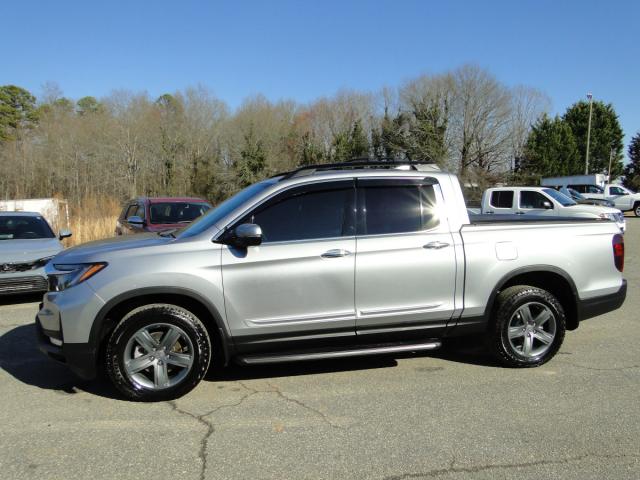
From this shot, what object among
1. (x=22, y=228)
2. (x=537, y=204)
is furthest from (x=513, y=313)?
(x=537, y=204)

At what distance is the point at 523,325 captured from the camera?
4770 mm

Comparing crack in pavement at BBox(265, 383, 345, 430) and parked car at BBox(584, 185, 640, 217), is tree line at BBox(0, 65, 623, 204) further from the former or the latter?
crack in pavement at BBox(265, 383, 345, 430)

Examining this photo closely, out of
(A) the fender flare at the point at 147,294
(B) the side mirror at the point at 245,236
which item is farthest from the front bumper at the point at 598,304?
(A) the fender flare at the point at 147,294

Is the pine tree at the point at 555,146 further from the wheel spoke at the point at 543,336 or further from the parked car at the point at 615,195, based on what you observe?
the wheel spoke at the point at 543,336

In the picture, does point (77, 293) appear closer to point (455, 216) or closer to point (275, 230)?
point (275, 230)

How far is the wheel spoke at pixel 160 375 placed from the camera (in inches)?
162

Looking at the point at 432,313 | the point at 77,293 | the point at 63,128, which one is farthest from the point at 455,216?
the point at 63,128

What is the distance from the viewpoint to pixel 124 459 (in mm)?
3215

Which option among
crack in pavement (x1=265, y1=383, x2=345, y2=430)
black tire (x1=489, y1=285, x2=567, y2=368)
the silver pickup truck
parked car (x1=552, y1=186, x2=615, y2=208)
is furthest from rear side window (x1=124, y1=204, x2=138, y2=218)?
parked car (x1=552, y1=186, x2=615, y2=208)

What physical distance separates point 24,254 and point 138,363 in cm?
488

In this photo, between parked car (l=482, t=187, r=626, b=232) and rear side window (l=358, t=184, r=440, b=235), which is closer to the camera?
rear side window (l=358, t=184, r=440, b=235)

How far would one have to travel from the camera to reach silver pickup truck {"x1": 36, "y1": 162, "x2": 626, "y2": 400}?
13.3 ft

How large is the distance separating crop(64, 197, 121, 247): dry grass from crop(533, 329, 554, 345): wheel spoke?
12848 mm

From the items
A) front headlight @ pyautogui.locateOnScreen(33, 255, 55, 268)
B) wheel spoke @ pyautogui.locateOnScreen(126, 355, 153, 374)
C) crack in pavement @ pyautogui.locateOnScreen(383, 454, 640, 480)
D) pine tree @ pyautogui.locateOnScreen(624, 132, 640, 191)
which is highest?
pine tree @ pyautogui.locateOnScreen(624, 132, 640, 191)
